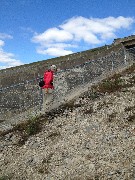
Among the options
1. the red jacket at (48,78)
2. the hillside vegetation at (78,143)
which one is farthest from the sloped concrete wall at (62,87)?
the hillside vegetation at (78,143)

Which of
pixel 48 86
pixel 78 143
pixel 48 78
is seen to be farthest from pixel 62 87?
pixel 78 143

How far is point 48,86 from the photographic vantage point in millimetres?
18656

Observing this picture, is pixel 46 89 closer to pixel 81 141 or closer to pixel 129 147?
pixel 81 141

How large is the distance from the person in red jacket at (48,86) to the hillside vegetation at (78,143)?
546mm

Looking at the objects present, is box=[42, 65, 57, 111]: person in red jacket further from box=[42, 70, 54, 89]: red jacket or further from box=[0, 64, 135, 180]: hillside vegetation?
box=[0, 64, 135, 180]: hillside vegetation

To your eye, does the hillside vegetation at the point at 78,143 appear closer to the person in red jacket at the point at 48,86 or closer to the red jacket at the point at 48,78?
the person in red jacket at the point at 48,86

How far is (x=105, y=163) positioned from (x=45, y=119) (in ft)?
19.9

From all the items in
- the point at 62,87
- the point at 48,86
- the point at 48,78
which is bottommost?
the point at 48,86

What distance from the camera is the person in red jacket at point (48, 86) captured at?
1840 cm

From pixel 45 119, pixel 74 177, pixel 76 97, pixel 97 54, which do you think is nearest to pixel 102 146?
pixel 74 177

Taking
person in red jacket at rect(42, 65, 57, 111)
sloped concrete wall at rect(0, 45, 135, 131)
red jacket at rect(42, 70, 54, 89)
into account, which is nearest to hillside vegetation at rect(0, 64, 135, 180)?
person in red jacket at rect(42, 65, 57, 111)

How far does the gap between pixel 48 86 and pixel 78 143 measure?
4.71 metres

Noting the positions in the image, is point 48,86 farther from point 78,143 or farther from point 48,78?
point 78,143

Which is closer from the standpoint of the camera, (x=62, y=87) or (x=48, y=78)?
(x=48, y=78)
